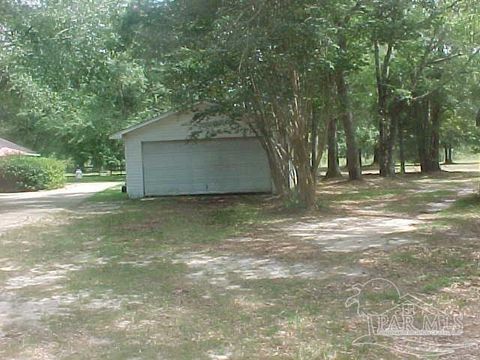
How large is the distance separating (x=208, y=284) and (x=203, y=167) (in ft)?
47.0

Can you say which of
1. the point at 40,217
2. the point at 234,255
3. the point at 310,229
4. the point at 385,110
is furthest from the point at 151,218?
the point at 385,110

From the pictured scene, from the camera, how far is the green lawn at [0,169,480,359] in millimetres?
4375

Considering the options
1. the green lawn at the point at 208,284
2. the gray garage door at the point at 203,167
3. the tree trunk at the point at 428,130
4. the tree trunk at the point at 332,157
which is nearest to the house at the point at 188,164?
the gray garage door at the point at 203,167

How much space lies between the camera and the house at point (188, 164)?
2038cm

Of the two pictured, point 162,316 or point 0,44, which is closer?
point 162,316

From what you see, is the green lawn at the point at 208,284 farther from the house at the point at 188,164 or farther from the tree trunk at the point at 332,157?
the tree trunk at the point at 332,157

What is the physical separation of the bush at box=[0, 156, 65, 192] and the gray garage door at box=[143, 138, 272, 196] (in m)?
9.47

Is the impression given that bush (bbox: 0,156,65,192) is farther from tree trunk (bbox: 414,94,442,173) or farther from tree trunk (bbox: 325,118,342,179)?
tree trunk (bbox: 414,94,442,173)

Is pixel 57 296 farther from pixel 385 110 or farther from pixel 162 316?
pixel 385 110

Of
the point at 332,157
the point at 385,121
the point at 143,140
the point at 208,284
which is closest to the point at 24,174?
the point at 143,140

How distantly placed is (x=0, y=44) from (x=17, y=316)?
12.2 m

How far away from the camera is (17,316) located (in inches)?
210

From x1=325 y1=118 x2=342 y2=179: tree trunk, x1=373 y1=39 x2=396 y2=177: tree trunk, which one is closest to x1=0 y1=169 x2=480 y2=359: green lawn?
x1=373 y1=39 x2=396 y2=177: tree trunk

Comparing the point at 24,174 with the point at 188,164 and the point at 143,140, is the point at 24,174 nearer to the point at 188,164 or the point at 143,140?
the point at 143,140
